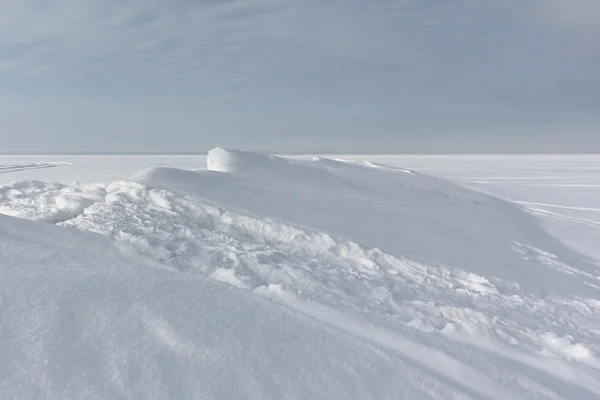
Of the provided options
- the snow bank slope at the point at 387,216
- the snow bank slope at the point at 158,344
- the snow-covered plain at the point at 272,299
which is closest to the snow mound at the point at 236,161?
the snow bank slope at the point at 387,216

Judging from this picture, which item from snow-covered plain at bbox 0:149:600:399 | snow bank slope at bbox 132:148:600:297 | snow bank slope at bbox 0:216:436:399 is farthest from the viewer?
snow bank slope at bbox 132:148:600:297

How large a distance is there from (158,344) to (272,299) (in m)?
1.31

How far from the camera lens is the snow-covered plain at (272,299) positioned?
2.14 m

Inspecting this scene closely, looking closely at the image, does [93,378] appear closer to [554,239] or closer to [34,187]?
[34,187]

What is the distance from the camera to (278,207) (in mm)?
6113

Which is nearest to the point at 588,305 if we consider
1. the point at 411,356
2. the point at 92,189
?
the point at 411,356

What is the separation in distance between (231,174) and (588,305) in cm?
493

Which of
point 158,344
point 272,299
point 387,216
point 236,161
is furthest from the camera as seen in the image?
point 236,161

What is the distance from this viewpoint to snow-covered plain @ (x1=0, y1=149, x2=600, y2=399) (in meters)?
2.14

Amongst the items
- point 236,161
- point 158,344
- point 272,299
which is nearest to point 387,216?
point 236,161

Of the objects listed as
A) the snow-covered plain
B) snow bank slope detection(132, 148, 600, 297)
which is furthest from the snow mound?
the snow-covered plain

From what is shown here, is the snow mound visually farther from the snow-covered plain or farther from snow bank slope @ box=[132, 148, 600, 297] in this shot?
the snow-covered plain

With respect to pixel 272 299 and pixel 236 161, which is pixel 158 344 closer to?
pixel 272 299

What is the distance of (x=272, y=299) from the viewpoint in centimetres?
347
